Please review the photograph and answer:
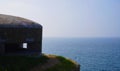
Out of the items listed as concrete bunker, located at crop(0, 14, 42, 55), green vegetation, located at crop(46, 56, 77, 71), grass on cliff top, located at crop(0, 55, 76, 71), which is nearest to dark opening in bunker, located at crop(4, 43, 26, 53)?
concrete bunker, located at crop(0, 14, 42, 55)

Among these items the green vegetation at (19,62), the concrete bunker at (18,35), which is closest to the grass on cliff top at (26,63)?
the green vegetation at (19,62)

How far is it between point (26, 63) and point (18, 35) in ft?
11.4

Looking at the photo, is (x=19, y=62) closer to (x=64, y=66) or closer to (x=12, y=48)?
(x=64, y=66)

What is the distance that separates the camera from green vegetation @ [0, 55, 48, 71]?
2072cm

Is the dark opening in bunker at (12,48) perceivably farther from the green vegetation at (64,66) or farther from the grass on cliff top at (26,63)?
the green vegetation at (64,66)

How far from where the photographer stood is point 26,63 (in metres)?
22.1

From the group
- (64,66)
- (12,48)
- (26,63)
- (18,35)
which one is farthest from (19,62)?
(12,48)

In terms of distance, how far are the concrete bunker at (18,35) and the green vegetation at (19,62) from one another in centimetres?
133

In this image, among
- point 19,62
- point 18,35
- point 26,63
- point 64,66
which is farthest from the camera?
point 18,35

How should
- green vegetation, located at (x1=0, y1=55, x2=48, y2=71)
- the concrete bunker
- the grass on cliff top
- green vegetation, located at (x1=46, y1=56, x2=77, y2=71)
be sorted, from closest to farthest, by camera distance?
green vegetation, located at (x1=0, y1=55, x2=48, y2=71) < the grass on cliff top < green vegetation, located at (x1=46, y1=56, x2=77, y2=71) < the concrete bunker

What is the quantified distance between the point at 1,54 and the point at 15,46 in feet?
11.7

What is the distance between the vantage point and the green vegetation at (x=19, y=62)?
68.0 feet

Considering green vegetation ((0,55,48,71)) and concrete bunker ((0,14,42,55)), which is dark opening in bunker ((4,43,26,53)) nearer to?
concrete bunker ((0,14,42,55))

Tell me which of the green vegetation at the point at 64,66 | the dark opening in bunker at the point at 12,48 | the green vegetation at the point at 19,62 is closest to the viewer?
the green vegetation at the point at 19,62
